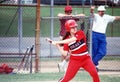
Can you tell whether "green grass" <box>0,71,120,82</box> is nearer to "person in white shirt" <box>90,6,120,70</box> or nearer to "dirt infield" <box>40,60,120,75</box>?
"dirt infield" <box>40,60,120,75</box>

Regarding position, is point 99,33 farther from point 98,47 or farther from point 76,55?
point 76,55

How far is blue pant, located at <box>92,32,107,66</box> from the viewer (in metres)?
11.9

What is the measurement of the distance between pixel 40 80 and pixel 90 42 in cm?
189

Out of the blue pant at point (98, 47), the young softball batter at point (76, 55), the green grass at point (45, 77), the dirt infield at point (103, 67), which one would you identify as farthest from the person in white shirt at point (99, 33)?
the young softball batter at point (76, 55)

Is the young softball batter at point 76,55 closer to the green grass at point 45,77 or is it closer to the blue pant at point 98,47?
the green grass at point 45,77

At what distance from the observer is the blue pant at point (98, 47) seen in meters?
11.9

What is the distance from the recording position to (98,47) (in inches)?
477

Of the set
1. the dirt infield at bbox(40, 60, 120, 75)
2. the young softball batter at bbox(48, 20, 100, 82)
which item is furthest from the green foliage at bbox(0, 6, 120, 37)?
the young softball batter at bbox(48, 20, 100, 82)

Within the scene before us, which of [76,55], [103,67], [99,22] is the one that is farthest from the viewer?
[103,67]

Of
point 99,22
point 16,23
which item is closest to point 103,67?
point 99,22

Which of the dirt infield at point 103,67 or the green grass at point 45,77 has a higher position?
the green grass at point 45,77

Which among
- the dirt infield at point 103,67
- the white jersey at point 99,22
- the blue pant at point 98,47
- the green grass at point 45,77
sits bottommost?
the dirt infield at point 103,67

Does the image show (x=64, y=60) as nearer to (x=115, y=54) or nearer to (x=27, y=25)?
(x=115, y=54)

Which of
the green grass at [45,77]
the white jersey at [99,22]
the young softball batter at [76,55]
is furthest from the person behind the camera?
the white jersey at [99,22]
